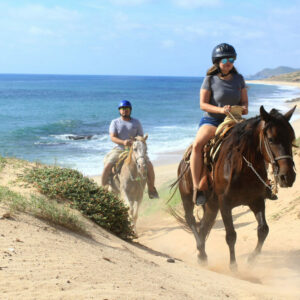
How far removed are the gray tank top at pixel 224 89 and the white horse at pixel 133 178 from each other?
303 cm

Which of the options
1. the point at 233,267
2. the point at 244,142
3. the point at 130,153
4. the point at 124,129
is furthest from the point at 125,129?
the point at 233,267

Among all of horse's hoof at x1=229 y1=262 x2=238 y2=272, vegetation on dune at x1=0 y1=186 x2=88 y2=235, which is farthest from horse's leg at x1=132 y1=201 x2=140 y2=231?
horse's hoof at x1=229 y1=262 x2=238 y2=272

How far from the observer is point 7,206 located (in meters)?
6.09

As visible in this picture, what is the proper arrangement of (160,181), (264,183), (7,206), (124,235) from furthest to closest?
(160,181), (124,235), (7,206), (264,183)

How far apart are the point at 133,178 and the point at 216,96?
152 inches

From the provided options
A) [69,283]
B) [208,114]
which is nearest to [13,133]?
[208,114]

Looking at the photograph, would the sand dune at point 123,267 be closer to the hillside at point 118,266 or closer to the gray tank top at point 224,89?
the hillside at point 118,266

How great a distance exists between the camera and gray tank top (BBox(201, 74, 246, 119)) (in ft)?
21.2

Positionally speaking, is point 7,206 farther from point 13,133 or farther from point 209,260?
point 13,133

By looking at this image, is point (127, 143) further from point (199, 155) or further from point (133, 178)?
point (199, 155)

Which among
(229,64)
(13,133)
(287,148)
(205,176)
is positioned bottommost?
(13,133)

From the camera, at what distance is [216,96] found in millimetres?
6492

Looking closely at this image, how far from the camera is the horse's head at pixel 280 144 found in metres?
5.09

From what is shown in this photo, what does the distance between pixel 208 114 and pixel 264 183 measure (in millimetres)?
1547
